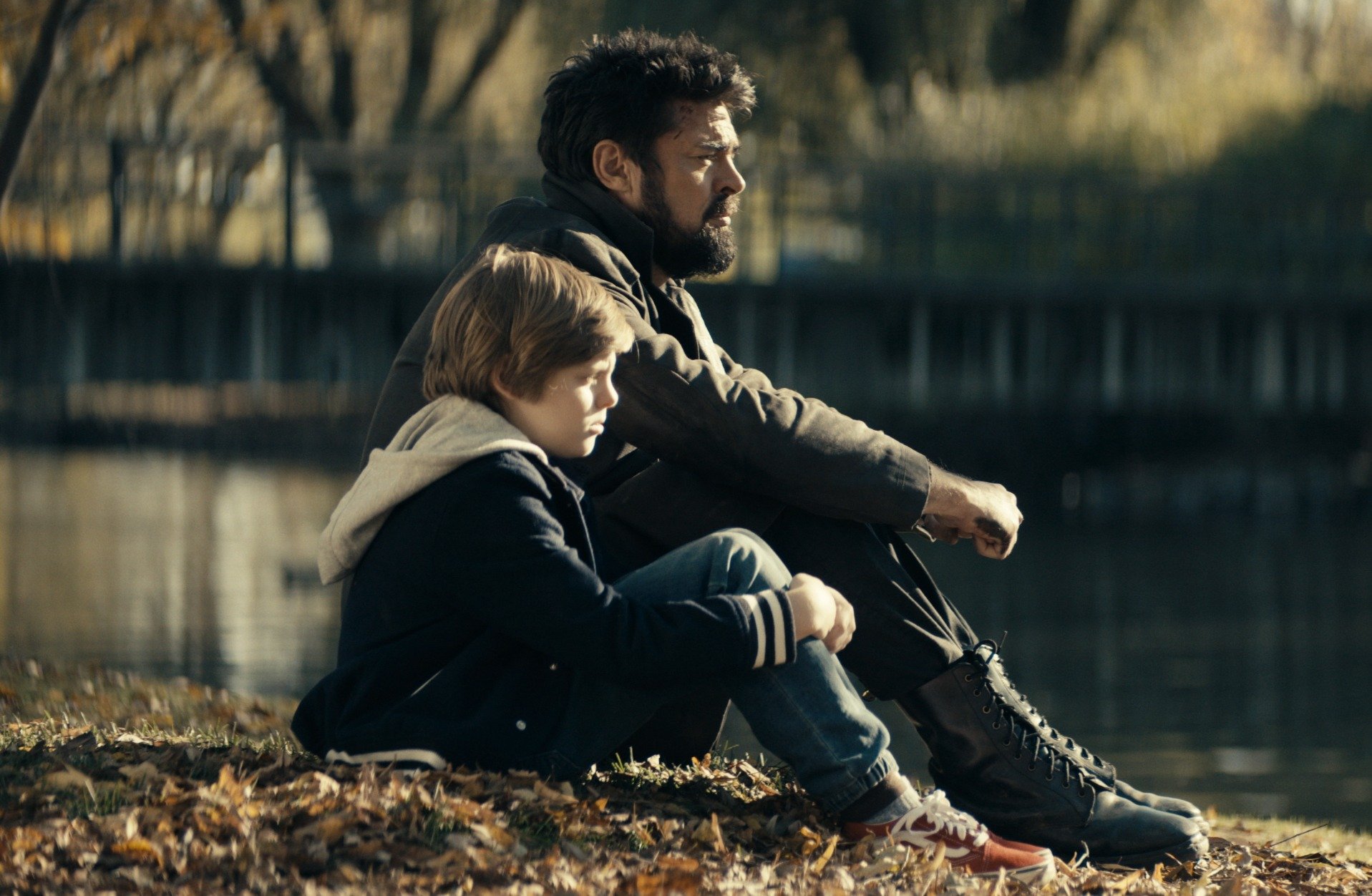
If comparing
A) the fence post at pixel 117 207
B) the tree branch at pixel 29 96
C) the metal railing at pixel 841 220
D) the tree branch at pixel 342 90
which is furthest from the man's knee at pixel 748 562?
the tree branch at pixel 342 90

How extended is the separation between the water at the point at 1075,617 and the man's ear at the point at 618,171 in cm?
440

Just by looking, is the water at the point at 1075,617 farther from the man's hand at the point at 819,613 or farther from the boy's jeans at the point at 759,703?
the man's hand at the point at 819,613

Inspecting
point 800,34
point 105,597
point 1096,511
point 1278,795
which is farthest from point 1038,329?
point 1278,795

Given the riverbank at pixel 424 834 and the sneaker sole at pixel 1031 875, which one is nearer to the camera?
the riverbank at pixel 424 834

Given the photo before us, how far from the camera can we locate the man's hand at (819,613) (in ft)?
12.4

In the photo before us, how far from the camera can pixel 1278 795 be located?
8.36 meters

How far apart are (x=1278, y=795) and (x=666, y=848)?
5237 millimetres

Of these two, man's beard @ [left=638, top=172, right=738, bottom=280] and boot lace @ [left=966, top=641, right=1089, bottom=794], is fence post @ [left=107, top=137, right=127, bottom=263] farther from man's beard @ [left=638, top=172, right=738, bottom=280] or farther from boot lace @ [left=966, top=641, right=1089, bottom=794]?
boot lace @ [left=966, top=641, right=1089, bottom=794]

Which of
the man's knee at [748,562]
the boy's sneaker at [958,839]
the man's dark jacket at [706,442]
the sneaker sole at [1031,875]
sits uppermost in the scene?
the man's dark jacket at [706,442]

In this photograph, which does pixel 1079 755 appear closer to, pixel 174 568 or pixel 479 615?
pixel 479 615

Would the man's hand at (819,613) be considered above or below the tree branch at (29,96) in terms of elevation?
below

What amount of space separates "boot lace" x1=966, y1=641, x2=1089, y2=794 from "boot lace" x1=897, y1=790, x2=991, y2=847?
0.33 meters

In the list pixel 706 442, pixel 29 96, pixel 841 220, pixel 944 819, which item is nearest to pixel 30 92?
pixel 29 96

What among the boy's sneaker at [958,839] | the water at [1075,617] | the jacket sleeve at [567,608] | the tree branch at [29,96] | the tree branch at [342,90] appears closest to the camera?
the jacket sleeve at [567,608]
